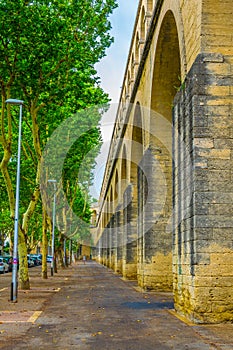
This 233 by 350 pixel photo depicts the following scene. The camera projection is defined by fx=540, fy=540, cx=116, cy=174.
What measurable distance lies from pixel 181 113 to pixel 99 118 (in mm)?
16430

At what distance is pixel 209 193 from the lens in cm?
1180

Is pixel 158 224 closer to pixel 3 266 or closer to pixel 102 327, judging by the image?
pixel 102 327

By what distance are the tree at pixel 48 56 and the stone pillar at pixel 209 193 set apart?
7601 millimetres

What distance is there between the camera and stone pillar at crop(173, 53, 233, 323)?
451 inches

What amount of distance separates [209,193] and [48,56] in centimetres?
960

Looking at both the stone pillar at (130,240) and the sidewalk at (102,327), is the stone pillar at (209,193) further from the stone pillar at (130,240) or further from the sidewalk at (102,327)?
the stone pillar at (130,240)

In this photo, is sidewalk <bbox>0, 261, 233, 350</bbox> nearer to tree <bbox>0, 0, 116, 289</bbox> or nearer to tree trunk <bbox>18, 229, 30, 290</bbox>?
tree trunk <bbox>18, 229, 30, 290</bbox>

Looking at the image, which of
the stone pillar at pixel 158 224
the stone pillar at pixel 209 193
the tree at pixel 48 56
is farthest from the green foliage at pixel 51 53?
the stone pillar at pixel 209 193

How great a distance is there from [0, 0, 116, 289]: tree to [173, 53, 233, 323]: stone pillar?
7601mm

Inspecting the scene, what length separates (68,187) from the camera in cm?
4394

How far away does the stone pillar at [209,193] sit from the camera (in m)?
11.5

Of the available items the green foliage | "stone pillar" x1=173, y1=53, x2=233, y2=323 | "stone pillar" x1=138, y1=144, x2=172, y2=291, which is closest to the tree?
the green foliage

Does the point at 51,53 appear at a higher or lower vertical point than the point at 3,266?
higher

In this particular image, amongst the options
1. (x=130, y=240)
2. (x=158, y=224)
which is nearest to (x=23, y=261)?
(x=158, y=224)
